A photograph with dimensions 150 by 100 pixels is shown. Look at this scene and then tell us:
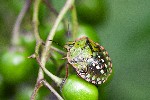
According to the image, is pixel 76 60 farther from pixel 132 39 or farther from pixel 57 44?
pixel 132 39

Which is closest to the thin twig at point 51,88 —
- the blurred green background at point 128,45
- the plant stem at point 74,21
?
the plant stem at point 74,21

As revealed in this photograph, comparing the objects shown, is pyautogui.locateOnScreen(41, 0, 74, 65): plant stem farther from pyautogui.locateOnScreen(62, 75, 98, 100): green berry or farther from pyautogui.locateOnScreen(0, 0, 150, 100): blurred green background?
pyautogui.locateOnScreen(0, 0, 150, 100): blurred green background

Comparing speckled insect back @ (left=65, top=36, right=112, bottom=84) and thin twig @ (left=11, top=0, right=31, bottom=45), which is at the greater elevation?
thin twig @ (left=11, top=0, right=31, bottom=45)

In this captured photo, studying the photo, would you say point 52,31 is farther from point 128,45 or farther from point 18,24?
point 128,45

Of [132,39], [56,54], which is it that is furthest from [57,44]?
[132,39]

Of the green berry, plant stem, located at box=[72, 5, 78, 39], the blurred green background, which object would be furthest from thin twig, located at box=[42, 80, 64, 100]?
the blurred green background

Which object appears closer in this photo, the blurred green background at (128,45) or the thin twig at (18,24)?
the thin twig at (18,24)

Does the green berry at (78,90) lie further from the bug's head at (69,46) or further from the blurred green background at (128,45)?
the blurred green background at (128,45)

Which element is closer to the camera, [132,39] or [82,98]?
[82,98]
